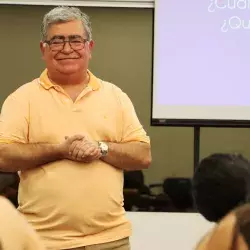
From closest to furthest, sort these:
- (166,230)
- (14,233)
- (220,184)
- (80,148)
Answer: (14,233) → (220,184) → (80,148) → (166,230)

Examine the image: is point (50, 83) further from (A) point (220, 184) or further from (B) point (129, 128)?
(A) point (220, 184)

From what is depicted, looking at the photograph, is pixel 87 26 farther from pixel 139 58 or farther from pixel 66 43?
pixel 139 58

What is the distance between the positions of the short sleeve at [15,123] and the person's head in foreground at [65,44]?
0.65ft

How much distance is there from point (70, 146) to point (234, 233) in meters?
1.16

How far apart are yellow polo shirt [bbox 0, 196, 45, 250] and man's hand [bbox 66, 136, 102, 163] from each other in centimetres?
109

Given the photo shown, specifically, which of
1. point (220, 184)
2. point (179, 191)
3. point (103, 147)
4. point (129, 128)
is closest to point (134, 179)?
point (179, 191)

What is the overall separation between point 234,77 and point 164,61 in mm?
424

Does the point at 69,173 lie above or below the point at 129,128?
below

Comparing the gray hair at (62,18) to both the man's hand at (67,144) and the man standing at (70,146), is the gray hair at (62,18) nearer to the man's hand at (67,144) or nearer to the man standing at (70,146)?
the man standing at (70,146)

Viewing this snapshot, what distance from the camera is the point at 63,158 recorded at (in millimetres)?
2189

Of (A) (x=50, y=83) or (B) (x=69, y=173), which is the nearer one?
(B) (x=69, y=173)

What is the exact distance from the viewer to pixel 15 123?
7.25 feet

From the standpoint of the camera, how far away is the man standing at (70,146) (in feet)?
7.09

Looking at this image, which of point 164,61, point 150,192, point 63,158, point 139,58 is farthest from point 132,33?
point 63,158
